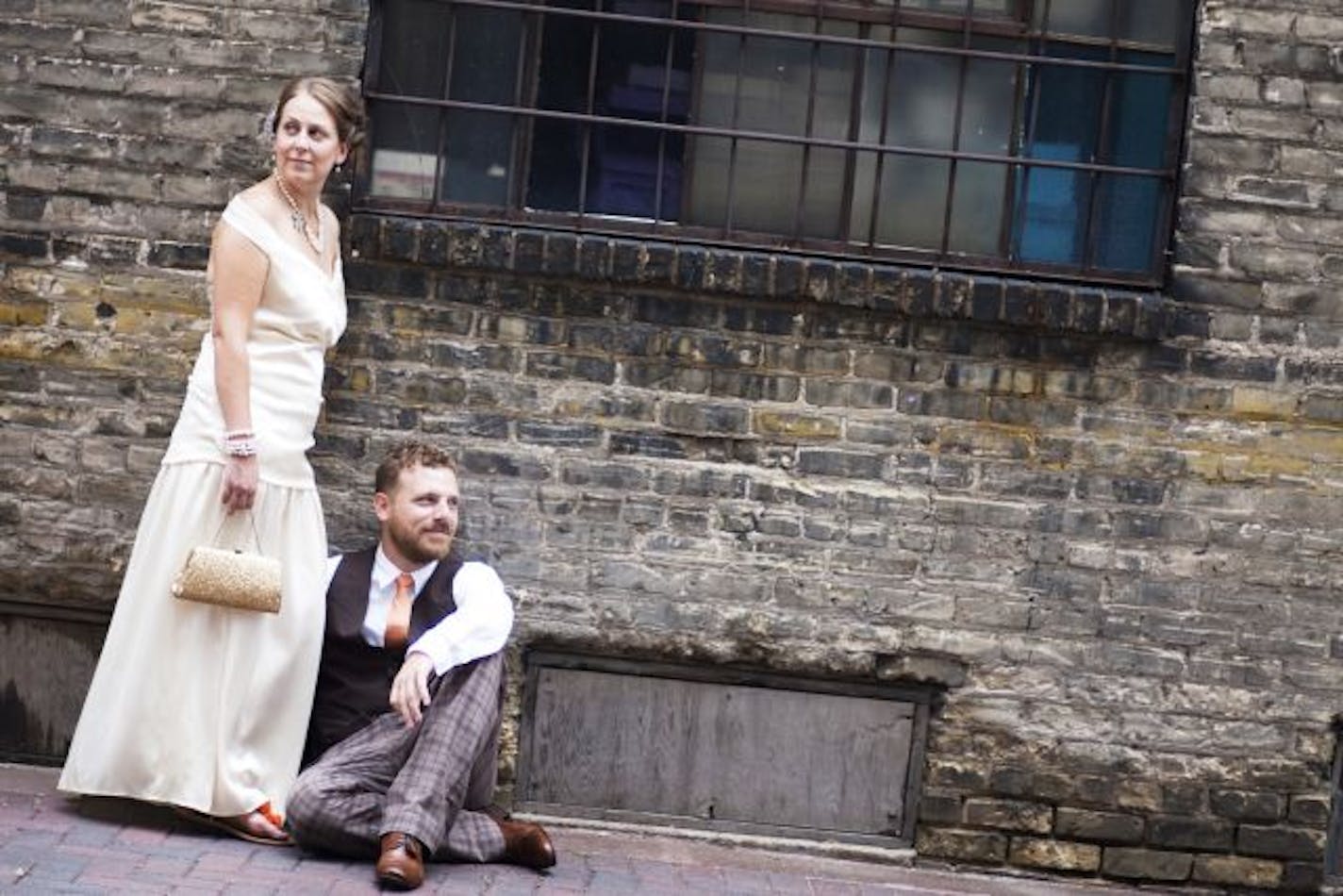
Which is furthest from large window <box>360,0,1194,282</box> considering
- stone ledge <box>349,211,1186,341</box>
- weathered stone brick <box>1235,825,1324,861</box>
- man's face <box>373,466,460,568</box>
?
weathered stone brick <box>1235,825,1324,861</box>

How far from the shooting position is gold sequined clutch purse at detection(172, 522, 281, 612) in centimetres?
640

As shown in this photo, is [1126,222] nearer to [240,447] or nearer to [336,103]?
[336,103]

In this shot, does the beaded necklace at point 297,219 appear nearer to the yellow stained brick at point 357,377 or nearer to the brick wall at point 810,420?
the brick wall at point 810,420

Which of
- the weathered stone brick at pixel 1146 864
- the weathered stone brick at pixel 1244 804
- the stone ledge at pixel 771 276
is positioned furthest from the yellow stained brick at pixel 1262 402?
the weathered stone brick at pixel 1146 864

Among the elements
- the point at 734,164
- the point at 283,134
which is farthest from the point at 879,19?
the point at 283,134

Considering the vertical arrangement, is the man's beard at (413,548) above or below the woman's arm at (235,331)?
below

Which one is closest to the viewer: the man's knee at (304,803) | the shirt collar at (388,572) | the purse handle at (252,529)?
the man's knee at (304,803)

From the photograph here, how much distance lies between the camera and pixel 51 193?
23.8ft

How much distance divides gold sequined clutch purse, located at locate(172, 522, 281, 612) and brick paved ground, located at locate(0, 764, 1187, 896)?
0.66m

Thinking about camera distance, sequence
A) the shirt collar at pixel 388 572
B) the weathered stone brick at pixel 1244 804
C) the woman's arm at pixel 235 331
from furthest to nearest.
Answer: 1. the weathered stone brick at pixel 1244 804
2. the shirt collar at pixel 388 572
3. the woman's arm at pixel 235 331

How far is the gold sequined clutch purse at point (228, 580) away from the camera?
21.0 ft

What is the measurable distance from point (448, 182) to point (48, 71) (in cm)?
124

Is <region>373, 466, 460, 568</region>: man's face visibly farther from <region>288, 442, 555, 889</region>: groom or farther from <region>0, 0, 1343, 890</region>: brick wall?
<region>0, 0, 1343, 890</region>: brick wall

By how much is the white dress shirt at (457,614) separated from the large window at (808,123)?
3.90 ft
